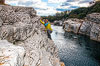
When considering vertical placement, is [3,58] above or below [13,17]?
below

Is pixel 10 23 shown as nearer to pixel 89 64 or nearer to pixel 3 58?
pixel 3 58

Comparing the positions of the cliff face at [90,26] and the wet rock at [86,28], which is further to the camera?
the wet rock at [86,28]

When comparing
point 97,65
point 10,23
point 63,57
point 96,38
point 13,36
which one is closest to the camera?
point 13,36

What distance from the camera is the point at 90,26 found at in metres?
71.7

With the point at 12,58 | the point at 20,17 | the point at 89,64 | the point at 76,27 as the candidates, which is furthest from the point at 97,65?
the point at 76,27

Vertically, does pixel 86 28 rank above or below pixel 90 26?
below

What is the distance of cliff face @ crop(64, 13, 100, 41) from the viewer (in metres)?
59.7

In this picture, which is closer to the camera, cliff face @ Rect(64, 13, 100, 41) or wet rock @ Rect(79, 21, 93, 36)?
cliff face @ Rect(64, 13, 100, 41)

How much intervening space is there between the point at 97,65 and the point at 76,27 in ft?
197

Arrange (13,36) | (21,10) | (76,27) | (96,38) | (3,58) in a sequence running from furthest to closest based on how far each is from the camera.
A: (76,27) < (96,38) < (21,10) < (13,36) < (3,58)

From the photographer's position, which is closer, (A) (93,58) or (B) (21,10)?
(B) (21,10)

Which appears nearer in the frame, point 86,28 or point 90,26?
point 90,26

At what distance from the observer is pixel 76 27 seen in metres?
84.6

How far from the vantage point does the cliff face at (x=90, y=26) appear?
5973 cm
